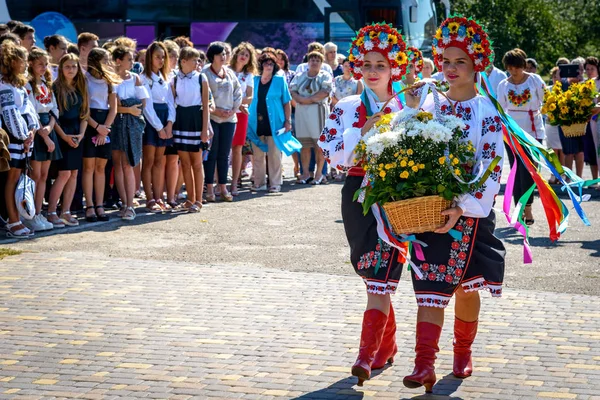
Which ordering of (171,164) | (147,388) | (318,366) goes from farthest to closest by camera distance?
1. (171,164)
2. (318,366)
3. (147,388)

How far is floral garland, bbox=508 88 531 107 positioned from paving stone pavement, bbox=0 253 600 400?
508 cm

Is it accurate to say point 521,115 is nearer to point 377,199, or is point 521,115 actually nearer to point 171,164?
point 171,164

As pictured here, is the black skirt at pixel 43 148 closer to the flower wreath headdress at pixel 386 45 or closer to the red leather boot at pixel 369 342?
the flower wreath headdress at pixel 386 45

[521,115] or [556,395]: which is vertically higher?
[521,115]

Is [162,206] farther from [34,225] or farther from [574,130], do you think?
[574,130]

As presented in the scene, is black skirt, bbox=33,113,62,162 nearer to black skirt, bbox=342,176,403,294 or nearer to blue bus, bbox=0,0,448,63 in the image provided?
black skirt, bbox=342,176,403,294

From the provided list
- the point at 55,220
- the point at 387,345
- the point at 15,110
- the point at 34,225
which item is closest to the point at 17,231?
the point at 34,225

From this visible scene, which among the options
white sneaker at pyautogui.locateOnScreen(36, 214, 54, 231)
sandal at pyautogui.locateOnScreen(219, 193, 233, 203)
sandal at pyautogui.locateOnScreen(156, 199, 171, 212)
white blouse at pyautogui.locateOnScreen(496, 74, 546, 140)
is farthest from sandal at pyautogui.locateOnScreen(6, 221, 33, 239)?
white blouse at pyautogui.locateOnScreen(496, 74, 546, 140)

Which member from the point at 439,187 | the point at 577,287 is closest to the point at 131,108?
the point at 577,287

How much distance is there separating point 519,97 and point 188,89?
164 inches

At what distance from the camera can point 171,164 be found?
12.8 m

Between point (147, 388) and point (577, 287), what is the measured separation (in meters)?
4.26

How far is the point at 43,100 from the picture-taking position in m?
10.8

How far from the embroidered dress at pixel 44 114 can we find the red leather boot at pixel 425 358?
6.45 meters
